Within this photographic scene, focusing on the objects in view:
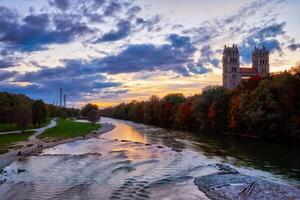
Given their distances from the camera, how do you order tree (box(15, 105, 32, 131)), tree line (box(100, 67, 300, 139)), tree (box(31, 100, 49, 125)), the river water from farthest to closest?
tree (box(31, 100, 49, 125)), tree (box(15, 105, 32, 131)), tree line (box(100, 67, 300, 139)), the river water

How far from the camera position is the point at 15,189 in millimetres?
29750

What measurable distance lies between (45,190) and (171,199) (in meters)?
9.32

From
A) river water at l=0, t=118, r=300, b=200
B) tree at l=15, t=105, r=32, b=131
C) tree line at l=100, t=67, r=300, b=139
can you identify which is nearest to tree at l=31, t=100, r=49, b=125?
tree at l=15, t=105, r=32, b=131

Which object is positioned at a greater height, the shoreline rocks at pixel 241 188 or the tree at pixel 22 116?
the tree at pixel 22 116

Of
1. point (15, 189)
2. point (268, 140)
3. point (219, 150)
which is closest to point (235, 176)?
point (15, 189)

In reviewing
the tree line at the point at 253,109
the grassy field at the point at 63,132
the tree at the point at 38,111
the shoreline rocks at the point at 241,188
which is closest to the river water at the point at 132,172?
the shoreline rocks at the point at 241,188

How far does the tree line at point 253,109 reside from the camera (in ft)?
242

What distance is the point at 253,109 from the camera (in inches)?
3191

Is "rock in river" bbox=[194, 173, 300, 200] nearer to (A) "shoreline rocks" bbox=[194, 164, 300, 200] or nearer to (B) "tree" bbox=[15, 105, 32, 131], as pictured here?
(A) "shoreline rocks" bbox=[194, 164, 300, 200]

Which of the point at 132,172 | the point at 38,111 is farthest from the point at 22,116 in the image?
the point at 132,172

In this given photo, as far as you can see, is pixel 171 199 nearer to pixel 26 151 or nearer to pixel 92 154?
pixel 92 154

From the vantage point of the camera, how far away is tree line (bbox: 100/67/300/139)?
73.6 metres

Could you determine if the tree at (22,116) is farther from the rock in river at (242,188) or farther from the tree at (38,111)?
the rock in river at (242,188)

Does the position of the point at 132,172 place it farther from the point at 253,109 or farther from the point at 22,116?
the point at 22,116
